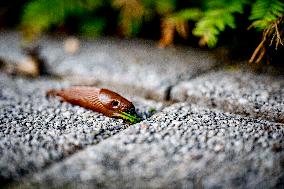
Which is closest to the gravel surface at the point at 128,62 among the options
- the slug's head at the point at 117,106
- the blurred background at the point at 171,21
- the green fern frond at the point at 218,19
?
the blurred background at the point at 171,21

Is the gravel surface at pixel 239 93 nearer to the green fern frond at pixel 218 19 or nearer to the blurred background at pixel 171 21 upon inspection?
the blurred background at pixel 171 21

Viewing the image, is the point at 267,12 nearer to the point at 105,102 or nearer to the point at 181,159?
the point at 105,102

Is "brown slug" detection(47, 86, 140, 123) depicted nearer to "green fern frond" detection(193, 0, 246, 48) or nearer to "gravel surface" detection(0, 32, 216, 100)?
"gravel surface" detection(0, 32, 216, 100)

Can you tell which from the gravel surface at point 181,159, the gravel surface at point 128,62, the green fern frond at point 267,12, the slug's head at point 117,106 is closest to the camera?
the gravel surface at point 181,159

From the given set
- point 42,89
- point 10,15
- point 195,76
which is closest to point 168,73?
point 195,76

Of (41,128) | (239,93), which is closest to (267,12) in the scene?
(239,93)
